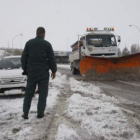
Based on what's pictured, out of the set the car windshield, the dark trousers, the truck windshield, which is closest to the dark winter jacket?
the dark trousers

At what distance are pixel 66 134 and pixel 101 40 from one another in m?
11.7

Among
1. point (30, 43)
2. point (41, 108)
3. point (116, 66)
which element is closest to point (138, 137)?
point (41, 108)

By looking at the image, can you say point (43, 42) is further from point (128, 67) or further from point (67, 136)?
point (128, 67)

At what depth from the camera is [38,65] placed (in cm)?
511

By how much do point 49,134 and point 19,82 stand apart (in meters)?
4.53

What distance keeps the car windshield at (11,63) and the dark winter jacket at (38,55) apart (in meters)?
4.44

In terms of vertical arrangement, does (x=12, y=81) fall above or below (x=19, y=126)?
above

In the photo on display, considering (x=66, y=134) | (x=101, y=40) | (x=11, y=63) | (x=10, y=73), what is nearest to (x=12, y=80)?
(x=10, y=73)

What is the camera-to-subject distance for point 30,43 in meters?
5.16

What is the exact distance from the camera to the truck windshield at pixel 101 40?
14891 millimetres

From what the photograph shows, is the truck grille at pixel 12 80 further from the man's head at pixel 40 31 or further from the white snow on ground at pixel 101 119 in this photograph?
the man's head at pixel 40 31

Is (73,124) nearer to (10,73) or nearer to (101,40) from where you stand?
(10,73)

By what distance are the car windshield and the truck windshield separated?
6.08 metres

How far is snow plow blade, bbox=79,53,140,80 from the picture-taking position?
538 inches
